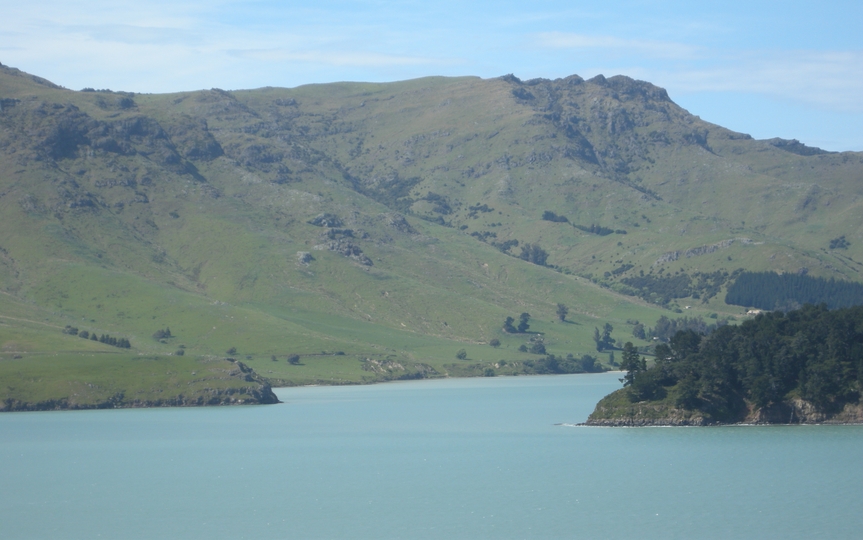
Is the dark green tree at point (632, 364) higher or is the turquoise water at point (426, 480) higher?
the dark green tree at point (632, 364)

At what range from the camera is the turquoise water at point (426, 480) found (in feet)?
216

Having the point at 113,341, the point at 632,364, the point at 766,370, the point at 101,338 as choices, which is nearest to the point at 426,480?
the point at 632,364

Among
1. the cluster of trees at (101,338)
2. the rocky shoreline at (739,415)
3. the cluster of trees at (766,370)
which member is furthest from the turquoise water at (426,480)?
the cluster of trees at (101,338)

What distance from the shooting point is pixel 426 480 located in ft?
275

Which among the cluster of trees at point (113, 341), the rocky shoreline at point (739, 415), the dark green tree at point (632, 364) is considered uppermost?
the dark green tree at point (632, 364)

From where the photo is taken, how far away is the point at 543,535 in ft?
204

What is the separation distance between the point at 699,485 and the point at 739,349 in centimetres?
3805

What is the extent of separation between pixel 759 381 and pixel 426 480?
4116 centimetres

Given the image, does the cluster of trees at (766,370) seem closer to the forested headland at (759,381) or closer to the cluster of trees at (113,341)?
the forested headland at (759,381)

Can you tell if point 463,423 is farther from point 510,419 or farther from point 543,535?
point 543,535

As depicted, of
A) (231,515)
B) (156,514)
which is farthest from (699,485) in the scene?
(156,514)

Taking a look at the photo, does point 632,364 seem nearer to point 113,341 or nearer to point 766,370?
point 766,370

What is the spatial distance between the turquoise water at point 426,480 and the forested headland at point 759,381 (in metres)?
2.90

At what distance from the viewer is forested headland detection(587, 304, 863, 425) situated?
104750 mm
